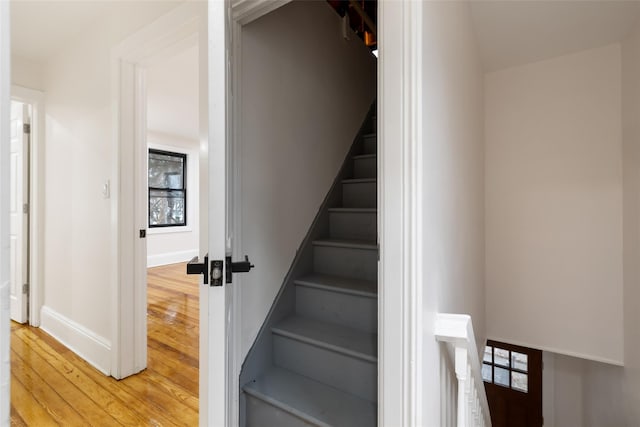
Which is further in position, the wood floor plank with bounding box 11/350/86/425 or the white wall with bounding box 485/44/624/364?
the white wall with bounding box 485/44/624/364

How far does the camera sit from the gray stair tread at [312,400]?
1.31m

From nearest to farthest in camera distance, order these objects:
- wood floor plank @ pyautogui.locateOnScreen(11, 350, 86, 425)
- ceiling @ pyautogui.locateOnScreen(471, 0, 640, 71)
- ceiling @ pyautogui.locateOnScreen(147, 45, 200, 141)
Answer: wood floor plank @ pyautogui.locateOnScreen(11, 350, 86, 425)
ceiling @ pyautogui.locateOnScreen(471, 0, 640, 71)
ceiling @ pyautogui.locateOnScreen(147, 45, 200, 141)

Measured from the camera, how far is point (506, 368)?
10.8 feet

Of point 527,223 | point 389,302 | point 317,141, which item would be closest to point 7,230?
point 389,302

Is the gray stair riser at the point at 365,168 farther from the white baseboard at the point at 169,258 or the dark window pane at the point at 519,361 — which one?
the white baseboard at the point at 169,258

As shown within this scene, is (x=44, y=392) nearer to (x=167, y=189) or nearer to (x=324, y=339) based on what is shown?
(x=324, y=339)

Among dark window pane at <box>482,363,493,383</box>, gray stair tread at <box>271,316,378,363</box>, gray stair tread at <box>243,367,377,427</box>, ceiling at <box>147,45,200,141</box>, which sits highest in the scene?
ceiling at <box>147,45,200,141</box>

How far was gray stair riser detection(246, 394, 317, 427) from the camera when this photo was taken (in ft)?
4.44

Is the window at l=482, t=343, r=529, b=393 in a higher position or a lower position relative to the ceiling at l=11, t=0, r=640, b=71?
lower

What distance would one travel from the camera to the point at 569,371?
9.66ft

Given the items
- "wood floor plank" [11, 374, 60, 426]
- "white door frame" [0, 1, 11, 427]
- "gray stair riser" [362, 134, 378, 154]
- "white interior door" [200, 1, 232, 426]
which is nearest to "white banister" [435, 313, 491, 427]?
"white interior door" [200, 1, 232, 426]

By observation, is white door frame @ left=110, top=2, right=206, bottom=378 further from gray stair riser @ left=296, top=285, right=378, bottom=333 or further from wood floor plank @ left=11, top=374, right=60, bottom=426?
gray stair riser @ left=296, top=285, right=378, bottom=333

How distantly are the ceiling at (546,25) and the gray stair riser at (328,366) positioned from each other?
217 centimetres

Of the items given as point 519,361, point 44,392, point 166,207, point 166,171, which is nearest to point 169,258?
point 166,207
